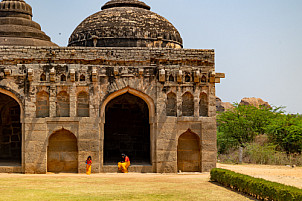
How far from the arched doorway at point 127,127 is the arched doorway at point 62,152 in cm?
383

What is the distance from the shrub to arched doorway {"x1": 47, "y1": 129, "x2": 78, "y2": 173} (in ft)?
18.3

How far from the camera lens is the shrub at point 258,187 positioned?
340 inches

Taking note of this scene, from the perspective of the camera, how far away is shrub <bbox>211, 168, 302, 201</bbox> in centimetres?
863

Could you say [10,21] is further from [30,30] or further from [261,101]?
[261,101]

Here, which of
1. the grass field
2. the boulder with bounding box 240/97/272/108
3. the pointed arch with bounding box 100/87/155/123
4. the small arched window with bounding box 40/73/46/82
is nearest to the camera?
the grass field

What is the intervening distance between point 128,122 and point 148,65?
180 inches

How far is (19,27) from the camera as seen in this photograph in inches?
761

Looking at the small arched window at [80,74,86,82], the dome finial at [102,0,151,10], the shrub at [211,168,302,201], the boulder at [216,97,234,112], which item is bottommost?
the shrub at [211,168,302,201]

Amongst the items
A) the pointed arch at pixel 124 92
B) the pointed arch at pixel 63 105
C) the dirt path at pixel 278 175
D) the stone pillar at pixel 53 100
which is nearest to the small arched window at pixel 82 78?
the pointed arch at pixel 63 105

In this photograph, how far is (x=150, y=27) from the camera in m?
Answer: 19.1

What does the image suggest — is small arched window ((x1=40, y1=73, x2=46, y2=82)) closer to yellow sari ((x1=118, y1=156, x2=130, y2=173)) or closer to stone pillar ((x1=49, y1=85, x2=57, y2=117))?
stone pillar ((x1=49, y1=85, x2=57, y2=117))

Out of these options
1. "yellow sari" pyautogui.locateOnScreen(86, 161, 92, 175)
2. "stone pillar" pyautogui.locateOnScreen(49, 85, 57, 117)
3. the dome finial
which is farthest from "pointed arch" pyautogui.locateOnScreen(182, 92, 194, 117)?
the dome finial

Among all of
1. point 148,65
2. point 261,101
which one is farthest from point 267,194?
point 261,101

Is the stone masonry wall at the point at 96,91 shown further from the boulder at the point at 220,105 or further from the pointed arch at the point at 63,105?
the boulder at the point at 220,105
